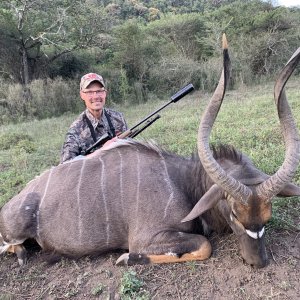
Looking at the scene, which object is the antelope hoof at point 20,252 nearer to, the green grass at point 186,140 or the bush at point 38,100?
the green grass at point 186,140

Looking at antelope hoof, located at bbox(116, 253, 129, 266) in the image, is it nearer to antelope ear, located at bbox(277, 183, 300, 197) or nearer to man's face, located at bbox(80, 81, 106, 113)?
antelope ear, located at bbox(277, 183, 300, 197)

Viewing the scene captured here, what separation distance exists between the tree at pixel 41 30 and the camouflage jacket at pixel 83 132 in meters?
11.3

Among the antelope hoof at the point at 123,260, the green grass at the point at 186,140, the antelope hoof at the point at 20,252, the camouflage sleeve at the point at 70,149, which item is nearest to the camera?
the antelope hoof at the point at 123,260

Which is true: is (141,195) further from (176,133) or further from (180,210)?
(176,133)

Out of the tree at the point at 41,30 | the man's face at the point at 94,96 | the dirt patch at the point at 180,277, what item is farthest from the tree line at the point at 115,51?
the dirt patch at the point at 180,277

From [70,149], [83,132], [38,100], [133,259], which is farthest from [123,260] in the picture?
[38,100]

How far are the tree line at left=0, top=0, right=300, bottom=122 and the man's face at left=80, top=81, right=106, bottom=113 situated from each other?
31.1 feet

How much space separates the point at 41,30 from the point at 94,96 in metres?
13.4

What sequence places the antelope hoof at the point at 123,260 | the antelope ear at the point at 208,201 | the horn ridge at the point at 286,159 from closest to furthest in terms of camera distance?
1. the horn ridge at the point at 286,159
2. the antelope ear at the point at 208,201
3. the antelope hoof at the point at 123,260

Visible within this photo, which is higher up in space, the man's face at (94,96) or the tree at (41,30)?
the tree at (41,30)

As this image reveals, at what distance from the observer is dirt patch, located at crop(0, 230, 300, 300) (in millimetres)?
2598

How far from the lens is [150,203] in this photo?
10.2 feet

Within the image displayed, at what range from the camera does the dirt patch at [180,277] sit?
8.52 ft

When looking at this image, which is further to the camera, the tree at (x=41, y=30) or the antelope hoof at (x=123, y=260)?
the tree at (x=41, y=30)
